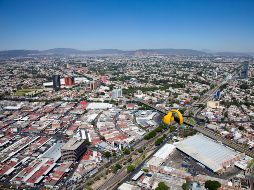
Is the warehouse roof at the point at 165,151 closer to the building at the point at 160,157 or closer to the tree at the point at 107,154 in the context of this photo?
the building at the point at 160,157

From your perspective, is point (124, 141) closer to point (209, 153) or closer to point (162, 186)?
point (209, 153)

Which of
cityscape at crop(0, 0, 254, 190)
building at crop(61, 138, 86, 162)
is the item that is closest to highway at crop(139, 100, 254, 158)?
cityscape at crop(0, 0, 254, 190)

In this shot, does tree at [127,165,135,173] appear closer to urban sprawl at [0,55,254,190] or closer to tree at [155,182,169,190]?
urban sprawl at [0,55,254,190]

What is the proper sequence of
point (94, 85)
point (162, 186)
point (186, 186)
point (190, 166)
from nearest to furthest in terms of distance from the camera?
point (162, 186), point (186, 186), point (190, 166), point (94, 85)

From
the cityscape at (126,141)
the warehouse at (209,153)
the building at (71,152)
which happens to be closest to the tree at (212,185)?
the cityscape at (126,141)

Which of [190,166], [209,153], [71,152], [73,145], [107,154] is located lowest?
[190,166]

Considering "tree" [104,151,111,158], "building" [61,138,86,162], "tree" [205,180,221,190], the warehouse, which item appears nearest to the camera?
"tree" [205,180,221,190]

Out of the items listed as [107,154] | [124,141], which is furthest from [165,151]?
[107,154]

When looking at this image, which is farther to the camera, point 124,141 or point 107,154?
point 124,141

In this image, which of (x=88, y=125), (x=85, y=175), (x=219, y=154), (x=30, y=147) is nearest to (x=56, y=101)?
(x=88, y=125)
